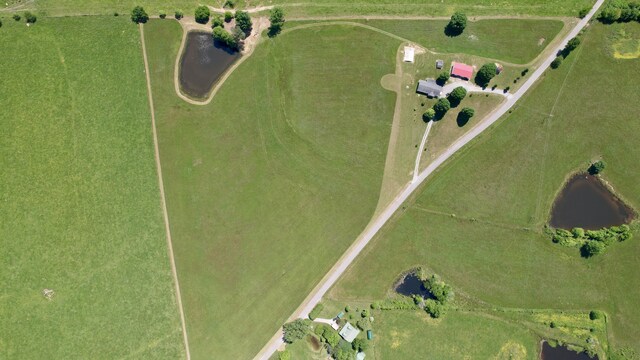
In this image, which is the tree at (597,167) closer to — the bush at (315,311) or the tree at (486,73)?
the tree at (486,73)

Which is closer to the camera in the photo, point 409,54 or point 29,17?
point 29,17

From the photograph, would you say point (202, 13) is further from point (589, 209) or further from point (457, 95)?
point (589, 209)

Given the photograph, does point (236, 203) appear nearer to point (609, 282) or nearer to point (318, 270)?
point (318, 270)

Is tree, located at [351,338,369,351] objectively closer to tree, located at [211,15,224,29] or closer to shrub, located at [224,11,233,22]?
tree, located at [211,15,224,29]

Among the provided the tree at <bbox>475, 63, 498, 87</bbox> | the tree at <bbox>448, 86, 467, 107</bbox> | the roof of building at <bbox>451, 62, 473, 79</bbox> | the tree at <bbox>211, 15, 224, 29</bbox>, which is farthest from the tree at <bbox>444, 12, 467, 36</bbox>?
the tree at <bbox>211, 15, 224, 29</bbox>

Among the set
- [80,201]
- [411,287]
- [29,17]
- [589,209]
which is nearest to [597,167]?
[589,209]

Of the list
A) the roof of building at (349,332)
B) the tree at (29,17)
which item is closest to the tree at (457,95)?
the roof of building at (349,332)
